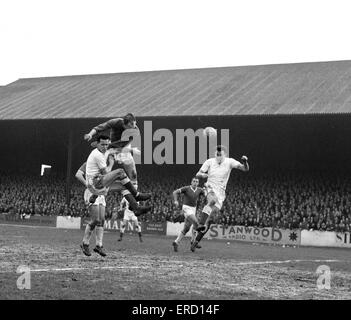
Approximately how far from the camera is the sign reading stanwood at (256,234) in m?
28.3

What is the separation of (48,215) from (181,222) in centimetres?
921

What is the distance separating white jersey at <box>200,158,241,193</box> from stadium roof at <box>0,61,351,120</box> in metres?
13.1

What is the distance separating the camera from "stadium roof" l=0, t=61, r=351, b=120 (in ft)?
103

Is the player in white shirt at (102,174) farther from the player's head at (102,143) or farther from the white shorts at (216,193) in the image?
the white shorts at (216,193)

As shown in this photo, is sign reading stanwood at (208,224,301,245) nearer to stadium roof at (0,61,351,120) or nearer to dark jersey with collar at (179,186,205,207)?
stadium roof at (0,61,351,120)

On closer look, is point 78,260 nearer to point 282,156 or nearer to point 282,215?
point 282,215

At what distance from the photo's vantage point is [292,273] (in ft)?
40.3

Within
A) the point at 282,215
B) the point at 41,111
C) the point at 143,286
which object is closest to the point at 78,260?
the point at 143,286

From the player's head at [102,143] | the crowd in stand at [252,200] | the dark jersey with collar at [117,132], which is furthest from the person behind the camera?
the crowd in stand at [252,200]

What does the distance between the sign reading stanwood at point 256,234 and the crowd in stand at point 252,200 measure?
0.30 metres

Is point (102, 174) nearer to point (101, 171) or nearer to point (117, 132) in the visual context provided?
point (101, 171)

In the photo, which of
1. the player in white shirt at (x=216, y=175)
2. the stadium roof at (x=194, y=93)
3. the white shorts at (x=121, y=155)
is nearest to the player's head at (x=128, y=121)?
the white shorts at (x=121, y=155)

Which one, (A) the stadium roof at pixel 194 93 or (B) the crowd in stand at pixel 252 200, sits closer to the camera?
(B) the crowd in stand at pixel 252 200

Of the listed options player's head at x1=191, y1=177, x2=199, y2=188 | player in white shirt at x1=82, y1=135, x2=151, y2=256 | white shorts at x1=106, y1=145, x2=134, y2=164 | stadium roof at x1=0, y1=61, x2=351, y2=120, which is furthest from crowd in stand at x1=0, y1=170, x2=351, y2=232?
white shorts at x1=106, y1=145, x2=134, y2=164
